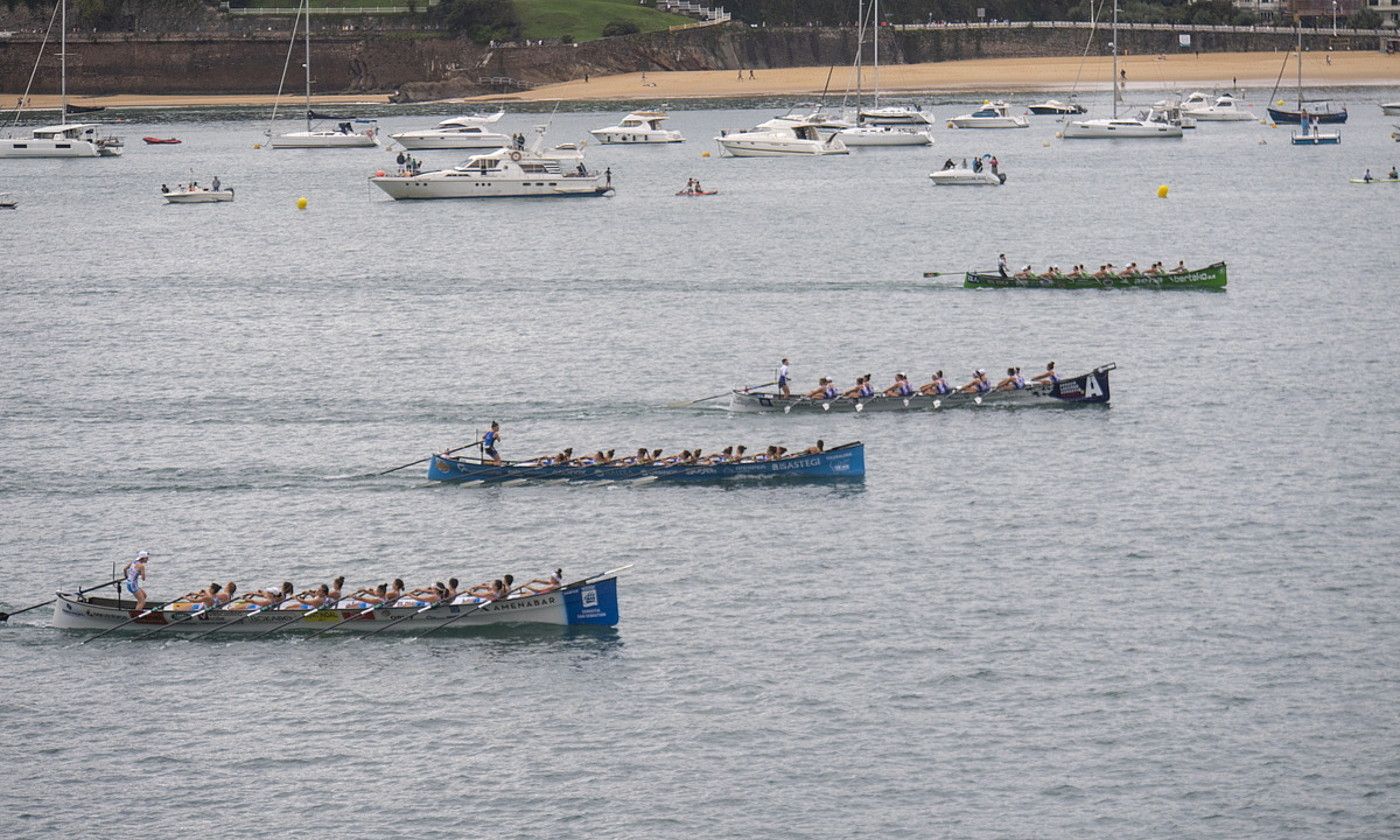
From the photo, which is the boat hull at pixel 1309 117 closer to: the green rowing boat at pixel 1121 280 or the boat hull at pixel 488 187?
the boat hull at pixel 488 187

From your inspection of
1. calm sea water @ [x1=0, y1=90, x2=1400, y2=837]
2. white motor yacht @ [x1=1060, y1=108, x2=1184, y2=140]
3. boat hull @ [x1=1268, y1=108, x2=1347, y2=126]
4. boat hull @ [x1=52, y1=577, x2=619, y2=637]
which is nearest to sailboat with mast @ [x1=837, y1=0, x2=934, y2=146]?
white motor yacht @ [x1=1060, y1=108, x2=1184, y2=140]

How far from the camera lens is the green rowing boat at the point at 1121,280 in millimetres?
96250

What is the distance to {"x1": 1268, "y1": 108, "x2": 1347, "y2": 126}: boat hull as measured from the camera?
188 m

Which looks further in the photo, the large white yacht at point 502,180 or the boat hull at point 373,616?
the large white yacht at point 502,180

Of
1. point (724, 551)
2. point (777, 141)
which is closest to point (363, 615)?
point (724, 551)

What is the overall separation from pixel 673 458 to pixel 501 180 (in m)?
82.1

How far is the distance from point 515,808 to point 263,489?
25314 millimetres

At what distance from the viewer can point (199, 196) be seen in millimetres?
147125

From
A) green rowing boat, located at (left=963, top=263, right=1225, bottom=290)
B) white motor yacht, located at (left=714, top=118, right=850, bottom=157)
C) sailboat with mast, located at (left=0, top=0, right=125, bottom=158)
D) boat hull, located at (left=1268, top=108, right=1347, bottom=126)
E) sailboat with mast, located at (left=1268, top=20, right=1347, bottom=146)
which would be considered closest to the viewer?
green rowing boat, located at (left=963, top=263, right=1225, bottom=290)

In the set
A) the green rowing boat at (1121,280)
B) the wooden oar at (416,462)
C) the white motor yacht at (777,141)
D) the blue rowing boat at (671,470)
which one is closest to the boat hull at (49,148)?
the white motor yacht at (777,141)

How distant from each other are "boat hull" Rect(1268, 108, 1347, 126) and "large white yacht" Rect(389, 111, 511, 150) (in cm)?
7697

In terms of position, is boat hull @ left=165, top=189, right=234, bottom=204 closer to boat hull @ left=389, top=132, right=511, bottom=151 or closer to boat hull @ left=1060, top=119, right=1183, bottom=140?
boat hull @ left=389, top=132, right=511, bottom=151

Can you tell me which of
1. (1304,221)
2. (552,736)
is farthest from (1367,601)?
(1304,221)

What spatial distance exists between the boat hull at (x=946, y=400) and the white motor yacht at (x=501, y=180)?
7258cm
